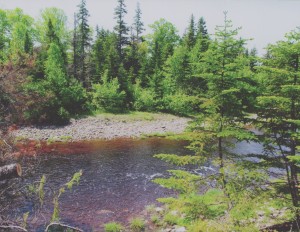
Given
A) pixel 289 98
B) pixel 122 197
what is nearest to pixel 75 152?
pixel 122 197

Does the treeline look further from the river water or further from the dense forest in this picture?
the dense forest

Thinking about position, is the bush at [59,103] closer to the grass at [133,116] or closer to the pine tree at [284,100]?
the grass at [133,116]

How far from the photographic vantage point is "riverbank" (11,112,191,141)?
33875 mm

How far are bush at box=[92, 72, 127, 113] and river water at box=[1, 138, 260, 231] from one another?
A: 11.4m

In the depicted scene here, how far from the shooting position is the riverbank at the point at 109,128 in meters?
33.9

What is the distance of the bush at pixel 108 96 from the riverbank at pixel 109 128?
203cm

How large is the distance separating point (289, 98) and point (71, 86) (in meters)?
35.0

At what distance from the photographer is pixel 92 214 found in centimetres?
1591

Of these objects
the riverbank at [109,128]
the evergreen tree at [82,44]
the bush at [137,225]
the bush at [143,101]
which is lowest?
the bush at [137,225]

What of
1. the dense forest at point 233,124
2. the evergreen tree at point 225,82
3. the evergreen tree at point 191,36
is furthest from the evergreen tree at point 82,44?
the evergreen tree at point 225,82

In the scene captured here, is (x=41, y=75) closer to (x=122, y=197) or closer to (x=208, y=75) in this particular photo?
(x=122, y=197)

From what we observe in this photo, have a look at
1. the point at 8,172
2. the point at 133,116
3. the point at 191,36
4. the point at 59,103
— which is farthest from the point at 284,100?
the point at 191,36

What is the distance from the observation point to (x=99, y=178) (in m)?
21.3

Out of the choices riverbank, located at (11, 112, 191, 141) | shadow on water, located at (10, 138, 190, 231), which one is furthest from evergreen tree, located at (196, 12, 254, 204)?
riverbank, located at (11, 112, 191, 141)
